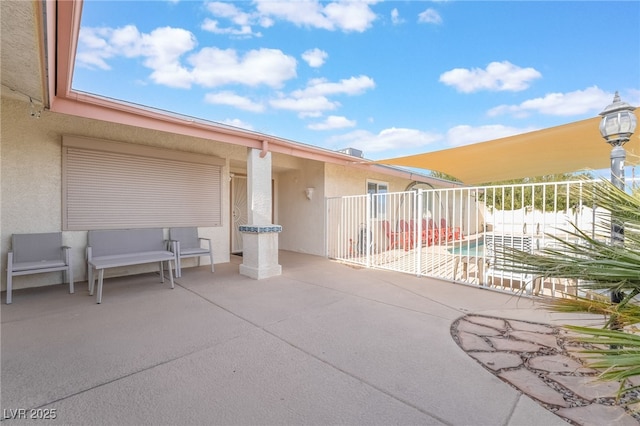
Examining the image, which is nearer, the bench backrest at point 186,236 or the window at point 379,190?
the bench backrest at point 186,236

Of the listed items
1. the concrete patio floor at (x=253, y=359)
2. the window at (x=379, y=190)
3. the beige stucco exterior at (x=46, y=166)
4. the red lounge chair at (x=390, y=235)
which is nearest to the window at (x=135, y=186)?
the beige stucco exterior at (x=46, y=166)

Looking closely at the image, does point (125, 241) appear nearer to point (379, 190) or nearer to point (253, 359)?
point (253, 359)

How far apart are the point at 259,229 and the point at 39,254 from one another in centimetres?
382

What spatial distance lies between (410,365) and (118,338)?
3.18 meters

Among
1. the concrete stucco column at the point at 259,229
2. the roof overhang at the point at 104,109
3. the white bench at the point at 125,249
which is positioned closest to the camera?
the roof overhang at the point at 104,109

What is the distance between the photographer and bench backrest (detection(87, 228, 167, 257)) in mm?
5461

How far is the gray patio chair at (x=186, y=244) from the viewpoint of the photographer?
604 cm

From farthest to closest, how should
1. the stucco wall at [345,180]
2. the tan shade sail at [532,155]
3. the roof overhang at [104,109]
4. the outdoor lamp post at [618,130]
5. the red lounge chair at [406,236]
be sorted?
the stucco wall at [345,180] < the red lounge chair at [406,236] < the tan shade sail at [532,155] < the outdoor lamp post at [618,130] < the roof overhang at [104,109]

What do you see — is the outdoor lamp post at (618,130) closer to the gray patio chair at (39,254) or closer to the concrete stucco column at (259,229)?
the concrete stucco column at (259,229)

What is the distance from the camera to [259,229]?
5.95m

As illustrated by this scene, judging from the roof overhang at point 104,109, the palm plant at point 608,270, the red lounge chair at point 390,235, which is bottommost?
the red lounge chair at point 390,235

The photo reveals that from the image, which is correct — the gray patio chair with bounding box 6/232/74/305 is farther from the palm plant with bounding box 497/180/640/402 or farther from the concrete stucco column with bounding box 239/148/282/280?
the palm plant with bounding box 497/180/640/402

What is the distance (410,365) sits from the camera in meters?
2.67

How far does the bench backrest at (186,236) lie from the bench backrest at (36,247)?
76.5 inches
